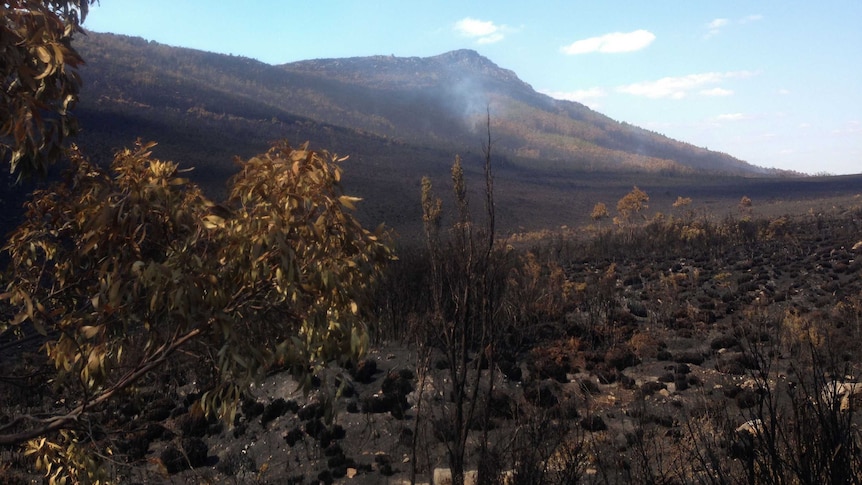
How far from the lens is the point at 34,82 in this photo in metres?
2.29

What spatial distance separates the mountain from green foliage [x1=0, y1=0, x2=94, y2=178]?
90.2 inches

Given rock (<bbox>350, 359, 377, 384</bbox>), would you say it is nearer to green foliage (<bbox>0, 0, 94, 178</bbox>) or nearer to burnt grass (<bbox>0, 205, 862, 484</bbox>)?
burnt grass (<bbox>0, 205, 862, 484</bbox>)

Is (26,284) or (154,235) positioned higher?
(154,235)

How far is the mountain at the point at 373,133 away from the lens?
53625mm

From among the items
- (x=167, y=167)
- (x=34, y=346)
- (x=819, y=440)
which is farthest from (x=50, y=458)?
(x=34, y=346)

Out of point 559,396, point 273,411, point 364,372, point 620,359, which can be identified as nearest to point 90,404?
point 273,411

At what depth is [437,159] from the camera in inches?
3275

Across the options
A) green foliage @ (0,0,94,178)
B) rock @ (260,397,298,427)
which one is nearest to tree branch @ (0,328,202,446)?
green foliage @ (0,0,94,178)

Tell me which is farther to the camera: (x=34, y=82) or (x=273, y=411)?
(x=273, y=411)

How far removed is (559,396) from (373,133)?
91.3 meters

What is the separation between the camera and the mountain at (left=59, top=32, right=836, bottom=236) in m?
53.6

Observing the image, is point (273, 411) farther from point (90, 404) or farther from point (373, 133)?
point (373, 133)

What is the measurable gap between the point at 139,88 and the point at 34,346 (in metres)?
64.0

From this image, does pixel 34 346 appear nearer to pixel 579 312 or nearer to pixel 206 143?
pixel 579 312
